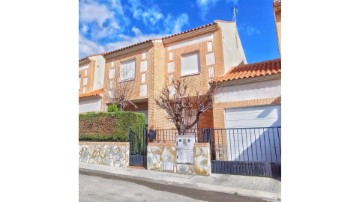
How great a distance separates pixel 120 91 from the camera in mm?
11492

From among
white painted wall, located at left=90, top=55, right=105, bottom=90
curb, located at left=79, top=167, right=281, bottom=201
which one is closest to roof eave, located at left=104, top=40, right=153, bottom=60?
white painted wall, located at left=90, top=55, right=105, bottom=90

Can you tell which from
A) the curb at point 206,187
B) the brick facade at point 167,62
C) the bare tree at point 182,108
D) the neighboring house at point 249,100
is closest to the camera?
the curb at point 206,187

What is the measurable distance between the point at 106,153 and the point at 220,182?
190 inches

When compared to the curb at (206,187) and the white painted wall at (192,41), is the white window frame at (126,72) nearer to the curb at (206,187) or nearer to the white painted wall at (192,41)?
the white painted wall at (192,41)

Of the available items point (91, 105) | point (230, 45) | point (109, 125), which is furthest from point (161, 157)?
point (91, 105)

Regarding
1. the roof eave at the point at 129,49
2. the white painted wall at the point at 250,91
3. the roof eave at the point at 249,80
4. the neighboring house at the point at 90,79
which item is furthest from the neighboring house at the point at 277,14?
the neighboring house at the point at 90,79

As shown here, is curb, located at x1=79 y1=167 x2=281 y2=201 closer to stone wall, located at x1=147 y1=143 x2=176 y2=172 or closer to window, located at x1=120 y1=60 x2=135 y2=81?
stone wall, located at x1=147 y1=143 x2=176 y2=172

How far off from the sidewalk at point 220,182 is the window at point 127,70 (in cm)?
585

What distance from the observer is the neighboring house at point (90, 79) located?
12.8m

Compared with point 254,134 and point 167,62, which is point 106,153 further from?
point 254,134

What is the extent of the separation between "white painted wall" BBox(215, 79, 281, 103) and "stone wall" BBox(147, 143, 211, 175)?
2.78 meters

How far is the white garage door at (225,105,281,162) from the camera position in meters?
7.55
